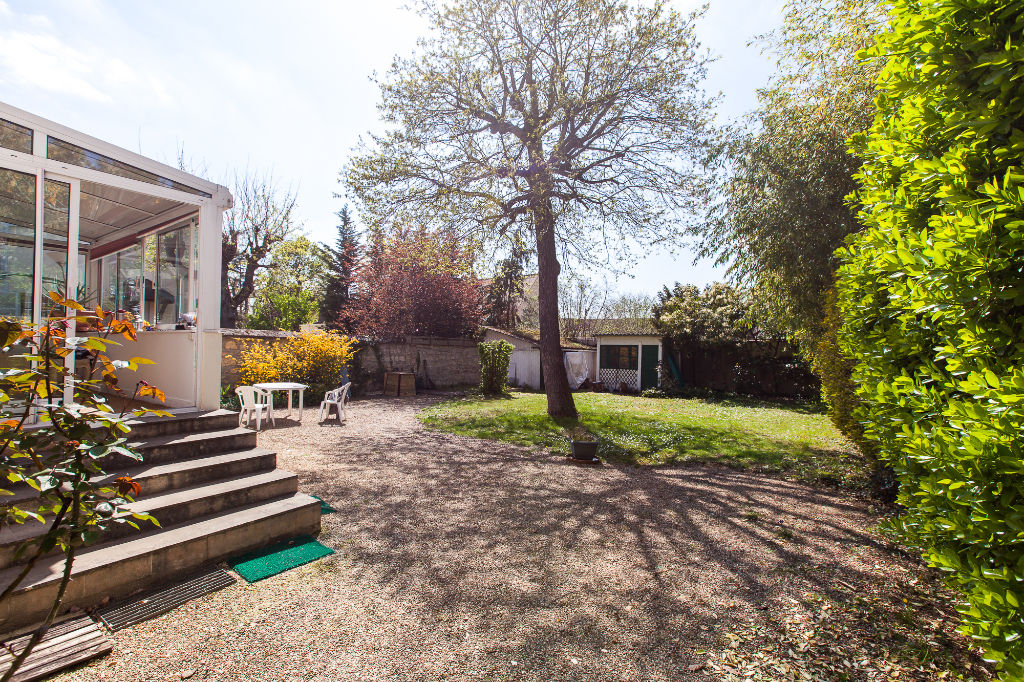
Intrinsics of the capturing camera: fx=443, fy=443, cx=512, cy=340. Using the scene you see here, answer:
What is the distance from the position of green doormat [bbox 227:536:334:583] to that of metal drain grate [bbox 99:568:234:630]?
0.13 metres

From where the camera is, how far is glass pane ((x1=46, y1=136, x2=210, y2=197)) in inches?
160

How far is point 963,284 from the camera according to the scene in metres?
1.70

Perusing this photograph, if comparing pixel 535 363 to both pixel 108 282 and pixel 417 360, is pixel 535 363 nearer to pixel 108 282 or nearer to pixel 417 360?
pixel 417 360

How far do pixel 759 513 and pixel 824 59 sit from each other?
677 centimetres

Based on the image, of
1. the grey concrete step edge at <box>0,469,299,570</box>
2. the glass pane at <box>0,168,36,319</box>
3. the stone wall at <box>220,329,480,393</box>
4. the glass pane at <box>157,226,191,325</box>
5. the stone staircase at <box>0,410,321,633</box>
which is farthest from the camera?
the stone wall at <box>220,329,480,393</box>

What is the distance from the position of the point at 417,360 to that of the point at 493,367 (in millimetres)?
3288

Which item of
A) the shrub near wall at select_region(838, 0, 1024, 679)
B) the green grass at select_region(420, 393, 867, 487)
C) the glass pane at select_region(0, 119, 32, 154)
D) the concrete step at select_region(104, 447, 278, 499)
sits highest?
the glass pane at select_region(0, 119, 32, 154)

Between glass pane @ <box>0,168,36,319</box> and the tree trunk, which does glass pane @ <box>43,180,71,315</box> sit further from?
the tree trunk

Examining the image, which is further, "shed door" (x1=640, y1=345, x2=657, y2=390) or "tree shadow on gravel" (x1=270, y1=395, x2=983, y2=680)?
"shed door" (x1=640, y1=345, x2=657, y2=390)

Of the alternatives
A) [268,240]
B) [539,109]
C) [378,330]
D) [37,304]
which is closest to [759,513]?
[37,304]

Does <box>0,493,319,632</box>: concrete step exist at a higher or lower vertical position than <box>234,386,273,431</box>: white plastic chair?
lower

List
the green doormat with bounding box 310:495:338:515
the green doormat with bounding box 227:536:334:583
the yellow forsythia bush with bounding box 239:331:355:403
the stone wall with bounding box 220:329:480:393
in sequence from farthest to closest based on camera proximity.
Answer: the stone wall with bounding box 220:329:480:393 < the yellow forsythia bush with bounding box 239:331:355:403 < the green doormat with bounding box 310:495:338:515 < the green doormat with bounding box 227:536:334:583

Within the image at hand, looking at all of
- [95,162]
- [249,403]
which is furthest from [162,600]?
[249,403]

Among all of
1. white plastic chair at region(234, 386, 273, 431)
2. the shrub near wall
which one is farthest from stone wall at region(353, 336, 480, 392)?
the shrub near wall
